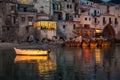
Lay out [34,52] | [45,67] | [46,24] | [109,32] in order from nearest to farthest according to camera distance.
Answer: [45,67], [34,52], [46,24], [109,32]

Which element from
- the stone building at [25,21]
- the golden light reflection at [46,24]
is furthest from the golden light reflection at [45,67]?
the golden light reflection at [46,24]

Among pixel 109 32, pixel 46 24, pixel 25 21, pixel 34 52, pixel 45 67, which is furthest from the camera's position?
pixel 109 32

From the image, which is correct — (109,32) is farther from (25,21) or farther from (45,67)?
(45,67)

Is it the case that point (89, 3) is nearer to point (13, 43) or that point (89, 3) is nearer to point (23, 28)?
point (23, 28)

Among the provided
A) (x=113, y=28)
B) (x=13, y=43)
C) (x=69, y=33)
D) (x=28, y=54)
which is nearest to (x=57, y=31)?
(x=69, y=33)

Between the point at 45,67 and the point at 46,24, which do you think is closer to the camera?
the point at 45,67

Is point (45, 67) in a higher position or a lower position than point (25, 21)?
lower

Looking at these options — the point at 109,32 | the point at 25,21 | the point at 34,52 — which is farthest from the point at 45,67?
the point at 109,32

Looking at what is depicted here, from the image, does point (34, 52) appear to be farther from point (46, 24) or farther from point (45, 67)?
point (46, 24)

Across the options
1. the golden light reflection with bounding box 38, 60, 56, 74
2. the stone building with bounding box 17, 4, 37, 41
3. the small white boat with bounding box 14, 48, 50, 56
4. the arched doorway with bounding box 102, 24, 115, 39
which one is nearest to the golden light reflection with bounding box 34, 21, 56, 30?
the stone building with bounding box 17, 4, 37, 41

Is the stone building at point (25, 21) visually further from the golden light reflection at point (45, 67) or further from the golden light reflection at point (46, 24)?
the golden light reflection at point (45, 67)

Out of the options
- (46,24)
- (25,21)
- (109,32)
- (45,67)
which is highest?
(25,21)

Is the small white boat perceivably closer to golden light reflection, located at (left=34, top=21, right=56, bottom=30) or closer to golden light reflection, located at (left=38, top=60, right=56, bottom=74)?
golden light reflection, located at (left=38, top=60, right=56, bottom=74)

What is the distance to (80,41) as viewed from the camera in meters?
91.0
